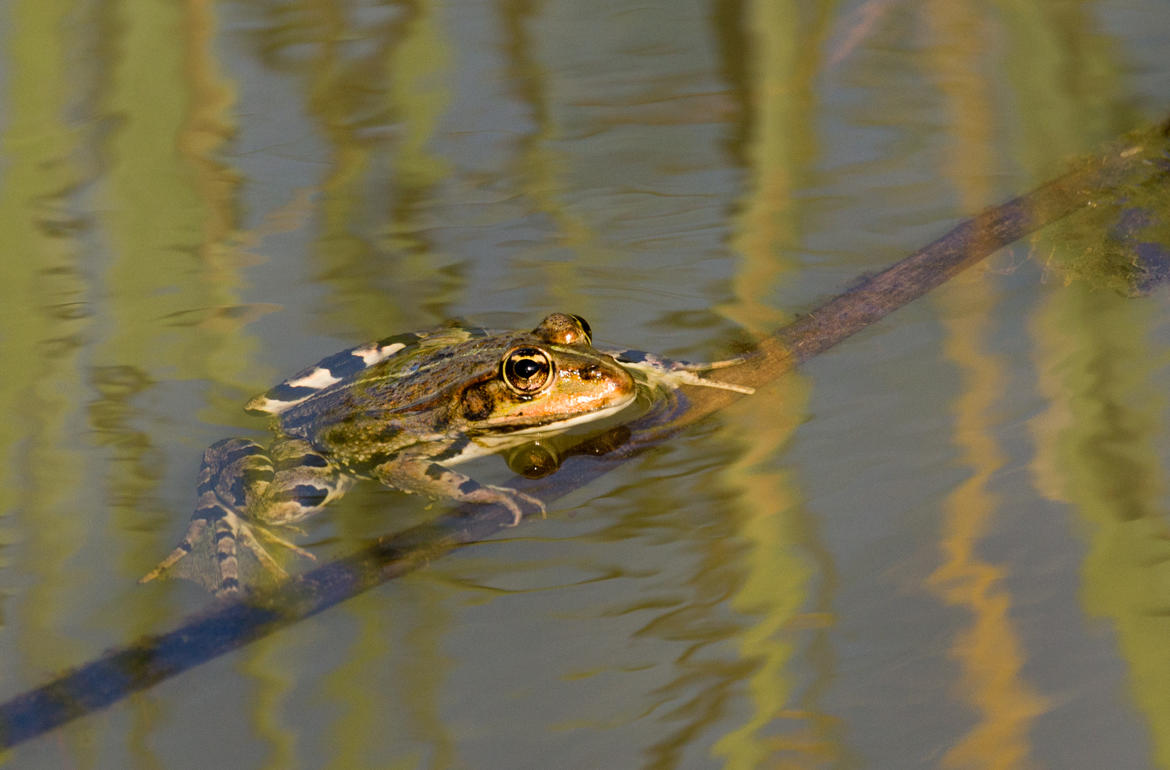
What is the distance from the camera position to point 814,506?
322 centimetres

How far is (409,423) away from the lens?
369 centimetres

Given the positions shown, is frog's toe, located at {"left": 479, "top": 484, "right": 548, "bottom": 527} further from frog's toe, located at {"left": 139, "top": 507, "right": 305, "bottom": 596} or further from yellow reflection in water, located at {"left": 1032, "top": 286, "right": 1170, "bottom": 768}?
yellow reflection in water, located at {"left": 1032, "top": 286, "right": 1170, "bottom": 768}

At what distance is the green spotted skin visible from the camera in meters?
3.35

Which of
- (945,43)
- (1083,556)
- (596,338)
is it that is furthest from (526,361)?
(945,43)

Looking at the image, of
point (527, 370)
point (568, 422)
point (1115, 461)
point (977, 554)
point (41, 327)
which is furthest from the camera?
point (41, 327)

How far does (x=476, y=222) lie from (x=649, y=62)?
217cm

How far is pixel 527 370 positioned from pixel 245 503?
1007 mm

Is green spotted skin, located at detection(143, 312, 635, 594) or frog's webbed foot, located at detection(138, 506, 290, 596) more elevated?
green spotted skin, located at detection(143, 312, 635, 594)

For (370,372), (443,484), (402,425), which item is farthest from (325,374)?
(443,484)

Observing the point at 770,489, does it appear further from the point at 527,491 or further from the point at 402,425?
the point at 402,425

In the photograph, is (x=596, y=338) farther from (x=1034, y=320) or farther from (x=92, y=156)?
(x=92, y=156)

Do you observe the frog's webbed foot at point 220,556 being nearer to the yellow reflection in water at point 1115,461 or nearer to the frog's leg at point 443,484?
the frog's leg at point 443,484

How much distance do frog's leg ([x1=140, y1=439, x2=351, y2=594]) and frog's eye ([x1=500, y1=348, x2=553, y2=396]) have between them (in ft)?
2.18

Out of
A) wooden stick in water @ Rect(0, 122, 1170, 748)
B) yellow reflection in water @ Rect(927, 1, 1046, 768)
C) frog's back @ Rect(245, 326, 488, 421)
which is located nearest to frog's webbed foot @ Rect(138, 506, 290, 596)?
wooden stick in water @ Rect(0, 122, 1170, 748)
